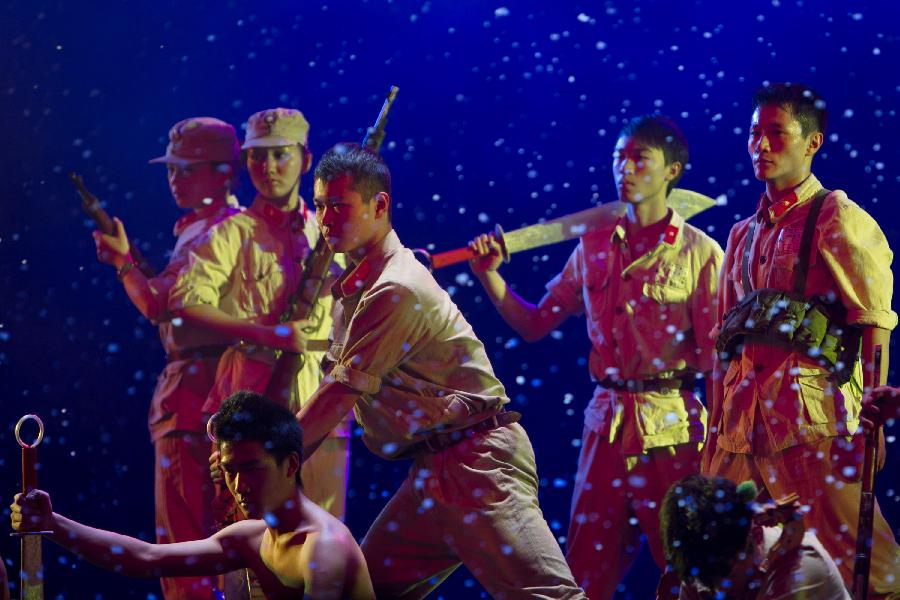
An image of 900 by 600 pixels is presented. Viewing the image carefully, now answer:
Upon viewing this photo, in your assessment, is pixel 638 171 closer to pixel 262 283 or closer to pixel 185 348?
pixel 262 283

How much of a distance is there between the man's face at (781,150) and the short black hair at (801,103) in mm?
19

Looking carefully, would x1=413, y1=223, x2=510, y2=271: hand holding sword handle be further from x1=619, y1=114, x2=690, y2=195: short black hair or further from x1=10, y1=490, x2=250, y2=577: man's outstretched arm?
x1=10, y1=490, x2=250, y2=577: man's outstretched arm

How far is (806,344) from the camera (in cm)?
372

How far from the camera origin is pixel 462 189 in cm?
566

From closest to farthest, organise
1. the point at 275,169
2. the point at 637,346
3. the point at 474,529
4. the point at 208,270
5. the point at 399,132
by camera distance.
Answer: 1. the point at 474,529
2. the point at 637,346
3. the point at 208,270
4. the point at 275,169
5. the point at 399,132

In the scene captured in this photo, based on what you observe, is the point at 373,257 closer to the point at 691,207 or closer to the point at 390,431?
the point at 390,431

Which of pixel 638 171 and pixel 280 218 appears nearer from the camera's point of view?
pixel 638 171

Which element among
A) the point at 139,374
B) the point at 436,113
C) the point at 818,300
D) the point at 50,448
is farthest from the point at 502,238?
the point at 50,448

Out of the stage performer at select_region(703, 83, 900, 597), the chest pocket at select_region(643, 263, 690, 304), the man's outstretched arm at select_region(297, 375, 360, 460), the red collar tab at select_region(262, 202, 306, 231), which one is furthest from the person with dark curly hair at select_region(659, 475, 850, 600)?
the red collar tab at select_region(262, 202, 306, 231)

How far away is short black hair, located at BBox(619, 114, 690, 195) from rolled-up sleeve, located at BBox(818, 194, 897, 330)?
972mm

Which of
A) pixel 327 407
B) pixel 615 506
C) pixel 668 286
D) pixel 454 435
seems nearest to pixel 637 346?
pixel 668 286

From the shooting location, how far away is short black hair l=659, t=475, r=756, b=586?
2.85m

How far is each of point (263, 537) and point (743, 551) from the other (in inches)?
42.3

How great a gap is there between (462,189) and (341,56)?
2.65ft
